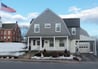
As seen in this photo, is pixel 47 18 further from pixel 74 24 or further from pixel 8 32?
pixel 8 32

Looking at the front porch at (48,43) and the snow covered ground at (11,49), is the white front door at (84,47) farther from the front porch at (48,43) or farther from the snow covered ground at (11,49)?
the snow covered ground at (11,49)

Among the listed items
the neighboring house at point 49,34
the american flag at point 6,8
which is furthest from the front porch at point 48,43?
the american flag at point 6,8

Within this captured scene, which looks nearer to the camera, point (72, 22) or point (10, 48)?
point (10, 48)

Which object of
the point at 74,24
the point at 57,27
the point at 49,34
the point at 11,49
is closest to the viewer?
the point at 11,49

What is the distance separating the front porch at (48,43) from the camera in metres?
53.0

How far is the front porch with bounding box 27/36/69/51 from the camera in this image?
53.0 metres

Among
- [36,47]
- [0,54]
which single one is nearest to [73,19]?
[36,47]

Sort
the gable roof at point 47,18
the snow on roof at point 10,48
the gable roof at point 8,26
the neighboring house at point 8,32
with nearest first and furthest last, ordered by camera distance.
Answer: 1. the snow on roof at point 10,48
2. the gable roof at point 47,18
3. the neighboring house at point 8,32
4. the gable roof at point 8,26

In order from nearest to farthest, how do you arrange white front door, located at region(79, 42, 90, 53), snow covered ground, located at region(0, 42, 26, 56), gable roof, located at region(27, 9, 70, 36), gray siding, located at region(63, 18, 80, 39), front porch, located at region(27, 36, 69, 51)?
snow covered ground, located at region(0, 42, 26, 56)
front porch, located at region(27, 36, 69, 51)
gable roof, located at region(27, 9, 70, 36)
gray siding, located at region(63, 18, 80, 39)
white front door, located at region(79, 42, 90, 53)

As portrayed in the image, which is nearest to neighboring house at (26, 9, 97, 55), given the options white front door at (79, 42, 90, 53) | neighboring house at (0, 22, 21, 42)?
white front door at (79, 42, 90, 53)

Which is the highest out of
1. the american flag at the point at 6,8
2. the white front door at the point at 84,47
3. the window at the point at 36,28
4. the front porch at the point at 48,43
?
the american flag at the point at 6,8

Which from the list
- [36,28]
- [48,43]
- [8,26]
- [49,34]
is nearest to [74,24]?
[49,34]

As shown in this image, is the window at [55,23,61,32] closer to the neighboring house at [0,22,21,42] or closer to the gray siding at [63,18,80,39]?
the gray siding at [63,18,80,39]

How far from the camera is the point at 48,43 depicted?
54469mm
